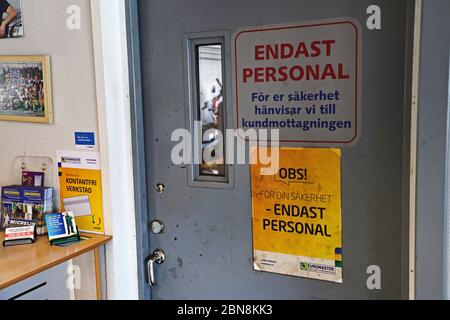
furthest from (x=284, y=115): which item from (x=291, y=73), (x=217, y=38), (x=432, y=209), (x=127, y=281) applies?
(x=127, y=281)

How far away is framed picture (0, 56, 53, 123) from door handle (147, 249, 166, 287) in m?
0.72

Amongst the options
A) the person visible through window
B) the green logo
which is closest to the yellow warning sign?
the green logo

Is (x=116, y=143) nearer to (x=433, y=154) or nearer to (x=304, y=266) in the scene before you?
Answer: (x=304, y=266)

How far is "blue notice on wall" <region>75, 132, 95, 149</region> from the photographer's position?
1.83 metres

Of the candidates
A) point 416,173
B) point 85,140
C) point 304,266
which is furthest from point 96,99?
point 416,173

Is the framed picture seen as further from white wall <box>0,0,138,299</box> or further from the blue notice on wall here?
the blue notice on wall

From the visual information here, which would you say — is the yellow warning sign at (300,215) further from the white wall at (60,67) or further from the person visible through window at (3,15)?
the person visible through window at (3,15)

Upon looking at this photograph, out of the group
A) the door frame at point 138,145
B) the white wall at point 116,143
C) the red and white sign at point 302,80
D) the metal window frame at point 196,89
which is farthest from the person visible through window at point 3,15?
the red and white sign at point 302,80

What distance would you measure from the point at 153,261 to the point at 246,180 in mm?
549

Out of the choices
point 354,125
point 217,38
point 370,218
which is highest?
point 217,38

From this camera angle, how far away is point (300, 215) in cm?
156

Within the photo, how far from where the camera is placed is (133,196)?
183 centimetres
